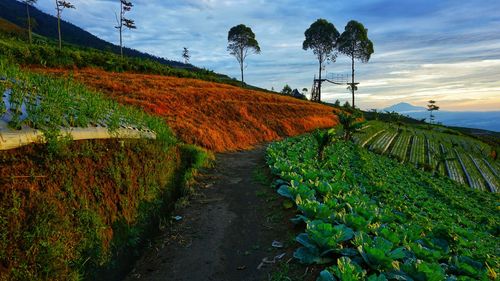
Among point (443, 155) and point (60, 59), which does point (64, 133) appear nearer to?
point (60, 59)

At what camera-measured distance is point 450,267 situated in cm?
528

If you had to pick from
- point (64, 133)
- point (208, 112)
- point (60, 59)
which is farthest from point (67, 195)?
point (60, 59)

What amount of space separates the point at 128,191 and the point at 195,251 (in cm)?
198

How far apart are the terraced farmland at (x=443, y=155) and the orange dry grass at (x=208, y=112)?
886 cm

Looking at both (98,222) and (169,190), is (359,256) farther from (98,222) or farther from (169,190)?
(169,190)

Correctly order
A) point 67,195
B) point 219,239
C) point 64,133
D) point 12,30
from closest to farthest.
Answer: point 67,195
point 64,133
point 219,239
point 12,30

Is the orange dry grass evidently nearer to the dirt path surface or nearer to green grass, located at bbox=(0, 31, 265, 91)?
green grass, located at bbox=(0, 31, 265, 91)

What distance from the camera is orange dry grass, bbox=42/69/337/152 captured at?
1738 centimetres

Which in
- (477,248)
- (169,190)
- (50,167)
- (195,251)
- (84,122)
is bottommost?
(477,248)

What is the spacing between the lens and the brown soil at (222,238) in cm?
563

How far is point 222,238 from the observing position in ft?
22.5

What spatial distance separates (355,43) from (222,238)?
66282 mm

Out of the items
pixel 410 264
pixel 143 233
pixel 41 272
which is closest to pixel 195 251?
pixel 143 233

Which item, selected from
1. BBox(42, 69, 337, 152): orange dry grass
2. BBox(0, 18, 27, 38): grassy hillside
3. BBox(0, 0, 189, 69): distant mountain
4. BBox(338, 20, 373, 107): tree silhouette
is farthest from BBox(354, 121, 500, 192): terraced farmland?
BBox(0, 0, 189, 69): distant mountain
